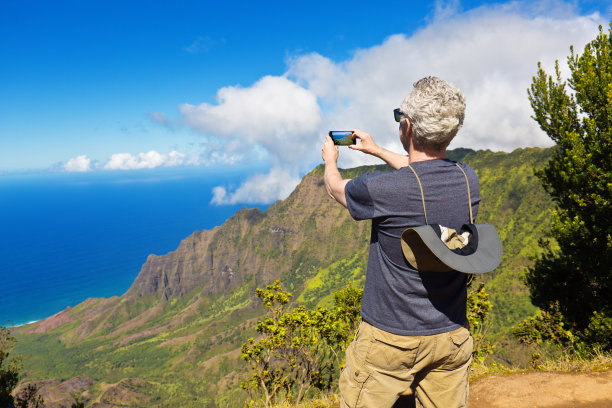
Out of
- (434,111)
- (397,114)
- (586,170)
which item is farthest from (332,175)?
(586,170)

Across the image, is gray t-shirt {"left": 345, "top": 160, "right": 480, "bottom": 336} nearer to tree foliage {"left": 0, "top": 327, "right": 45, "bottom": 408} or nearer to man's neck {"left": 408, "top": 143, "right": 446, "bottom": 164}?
man's neck {"left": 408, "top": 143, "right": 446, "bottom": 164}

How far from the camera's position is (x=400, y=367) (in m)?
2.48

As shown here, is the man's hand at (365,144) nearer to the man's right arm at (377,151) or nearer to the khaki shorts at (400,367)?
the man's right arm at (377,151)

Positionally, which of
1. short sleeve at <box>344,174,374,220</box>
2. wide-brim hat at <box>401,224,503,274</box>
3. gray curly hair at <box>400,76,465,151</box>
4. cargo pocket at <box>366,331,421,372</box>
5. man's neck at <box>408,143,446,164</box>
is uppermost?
gray curly hair at <box>400,76,465,151</box>

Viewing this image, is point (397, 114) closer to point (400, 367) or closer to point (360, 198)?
point (360, 198)

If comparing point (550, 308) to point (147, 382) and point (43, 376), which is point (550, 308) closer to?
point (147, 382)

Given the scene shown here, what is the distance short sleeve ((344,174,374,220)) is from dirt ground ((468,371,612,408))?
5153 mm

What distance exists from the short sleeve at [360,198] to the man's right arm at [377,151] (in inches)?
32.0

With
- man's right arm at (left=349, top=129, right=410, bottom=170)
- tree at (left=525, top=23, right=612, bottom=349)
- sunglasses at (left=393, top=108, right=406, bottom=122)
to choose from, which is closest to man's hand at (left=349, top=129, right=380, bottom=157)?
man's right arm at (left=349, top=129, right=410, bottom=170)

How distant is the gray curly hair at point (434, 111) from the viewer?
7.06 ft

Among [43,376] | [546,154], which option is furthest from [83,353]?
[546,154]

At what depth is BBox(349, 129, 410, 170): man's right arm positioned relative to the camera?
300 centimetres

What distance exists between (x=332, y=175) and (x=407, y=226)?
77cm

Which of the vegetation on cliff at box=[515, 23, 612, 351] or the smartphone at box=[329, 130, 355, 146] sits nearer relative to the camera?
the smartphone at box=[329, 130, 355, 146]
